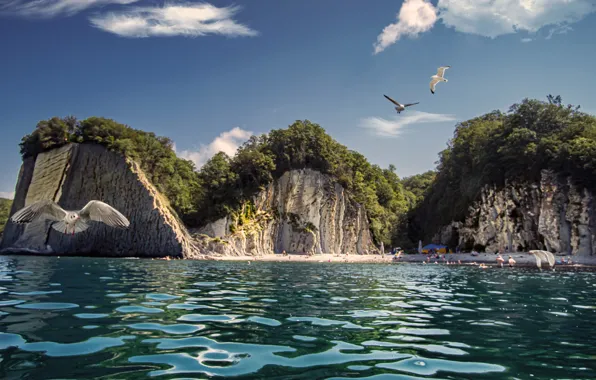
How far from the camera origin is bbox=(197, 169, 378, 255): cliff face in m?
63.0

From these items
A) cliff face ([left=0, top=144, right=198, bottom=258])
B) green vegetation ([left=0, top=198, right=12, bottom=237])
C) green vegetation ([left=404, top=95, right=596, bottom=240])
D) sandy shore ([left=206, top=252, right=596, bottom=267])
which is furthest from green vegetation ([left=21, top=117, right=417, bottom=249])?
green vegetation ([left=0, top=198, right=12, bottom=237])

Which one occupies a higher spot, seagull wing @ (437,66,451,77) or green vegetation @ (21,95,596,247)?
green vegetation @ (21,95,596,247)

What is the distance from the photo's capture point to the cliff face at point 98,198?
54531mm

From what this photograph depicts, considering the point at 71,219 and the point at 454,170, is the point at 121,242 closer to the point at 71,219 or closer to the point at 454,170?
the point at 71,219

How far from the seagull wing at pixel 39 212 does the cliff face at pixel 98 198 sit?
41.3m

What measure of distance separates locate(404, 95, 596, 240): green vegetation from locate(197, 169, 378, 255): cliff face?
1543 centimetres

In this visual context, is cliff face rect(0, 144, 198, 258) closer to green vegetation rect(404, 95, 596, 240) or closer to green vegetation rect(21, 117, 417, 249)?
green vegetation rect(21, 117, 417, 249)

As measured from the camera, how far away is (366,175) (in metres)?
86.6

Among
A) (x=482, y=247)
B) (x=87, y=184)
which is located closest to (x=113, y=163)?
(x=87, y=184)

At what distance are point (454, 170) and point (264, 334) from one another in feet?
246

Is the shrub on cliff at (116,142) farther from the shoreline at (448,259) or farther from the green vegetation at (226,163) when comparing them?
the shoreline at (448,259)

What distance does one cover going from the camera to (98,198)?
57.9m

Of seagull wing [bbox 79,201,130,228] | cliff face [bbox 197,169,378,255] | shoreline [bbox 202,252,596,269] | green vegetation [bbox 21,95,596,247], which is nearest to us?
seagull wing [bbox 79,201,130,228]

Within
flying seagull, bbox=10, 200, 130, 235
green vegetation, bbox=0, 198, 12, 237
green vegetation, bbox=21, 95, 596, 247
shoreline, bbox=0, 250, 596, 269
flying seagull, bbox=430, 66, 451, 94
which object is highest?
green vegetation, bbox=21, 95, 596, 247
